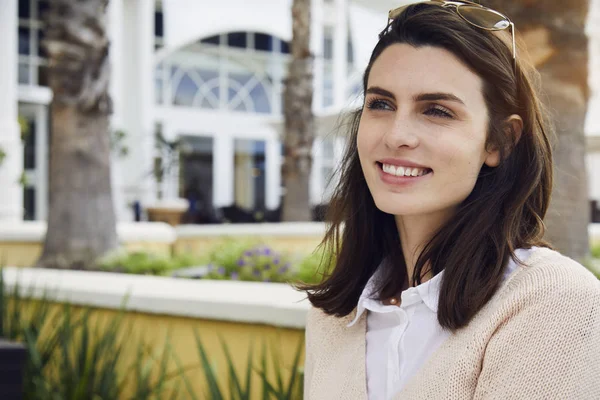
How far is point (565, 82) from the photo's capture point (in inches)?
185

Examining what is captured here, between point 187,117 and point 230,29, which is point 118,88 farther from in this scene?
point 230,29

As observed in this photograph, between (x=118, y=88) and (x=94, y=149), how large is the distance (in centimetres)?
1011

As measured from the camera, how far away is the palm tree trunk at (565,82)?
450cm

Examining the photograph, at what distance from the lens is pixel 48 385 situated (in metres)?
3.23

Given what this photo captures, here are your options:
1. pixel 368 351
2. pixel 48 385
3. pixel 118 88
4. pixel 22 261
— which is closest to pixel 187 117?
pixel 118 88

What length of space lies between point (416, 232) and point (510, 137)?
274mm

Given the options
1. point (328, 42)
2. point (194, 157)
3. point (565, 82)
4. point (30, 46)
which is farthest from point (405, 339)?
point (328, 42)

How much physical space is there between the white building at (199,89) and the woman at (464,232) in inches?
510

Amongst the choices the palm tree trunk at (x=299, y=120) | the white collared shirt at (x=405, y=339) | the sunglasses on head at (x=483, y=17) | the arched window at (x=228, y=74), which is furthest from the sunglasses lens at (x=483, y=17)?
the arched window at (x=228, y=74)

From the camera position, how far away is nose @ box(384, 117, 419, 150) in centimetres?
160

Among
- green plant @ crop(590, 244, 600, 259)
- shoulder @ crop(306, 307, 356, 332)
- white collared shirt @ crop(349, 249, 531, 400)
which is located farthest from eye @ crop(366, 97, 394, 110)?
green plant @ crop(590, 244, 600, 259)

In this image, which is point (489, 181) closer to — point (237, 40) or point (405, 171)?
point (405, 171)

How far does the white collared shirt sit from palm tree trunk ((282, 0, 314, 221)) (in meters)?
9.13

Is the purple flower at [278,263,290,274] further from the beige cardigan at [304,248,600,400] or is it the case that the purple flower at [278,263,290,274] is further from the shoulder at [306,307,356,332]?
the beige cardigan at [304,248,600,400]
